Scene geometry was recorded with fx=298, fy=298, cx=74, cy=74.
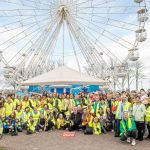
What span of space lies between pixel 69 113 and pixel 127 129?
460cm

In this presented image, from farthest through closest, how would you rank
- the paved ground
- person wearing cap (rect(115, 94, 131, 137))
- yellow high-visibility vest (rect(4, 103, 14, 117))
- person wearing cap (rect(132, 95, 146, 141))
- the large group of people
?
1. yellow high-visibility vest (rect(4, 103, 14, 117))
2. the large group of people
3. person wearing cap (rect(115, 94, 131, 137))
4. person wearing cap (rect(132, 95, 146, 141))
5. the paved ground

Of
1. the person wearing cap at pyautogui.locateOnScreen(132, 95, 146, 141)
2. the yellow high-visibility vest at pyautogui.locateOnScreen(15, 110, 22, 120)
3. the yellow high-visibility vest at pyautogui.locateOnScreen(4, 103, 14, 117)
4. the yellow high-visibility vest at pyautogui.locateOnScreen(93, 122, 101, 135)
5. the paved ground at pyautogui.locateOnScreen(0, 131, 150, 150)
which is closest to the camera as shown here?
the paved ground at pyautogui.locateOnScreen(0, 131, 150, 150)

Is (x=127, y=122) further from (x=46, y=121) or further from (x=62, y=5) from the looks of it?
(x=62, y=5)

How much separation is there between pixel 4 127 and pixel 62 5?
43.9 ft

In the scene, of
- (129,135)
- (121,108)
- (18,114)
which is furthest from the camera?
(18,114)

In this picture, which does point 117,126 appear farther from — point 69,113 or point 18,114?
point 18,114

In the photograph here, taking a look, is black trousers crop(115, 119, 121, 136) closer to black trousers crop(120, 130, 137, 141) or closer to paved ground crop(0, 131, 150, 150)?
paved ground crop(0, 131, 150, 150)

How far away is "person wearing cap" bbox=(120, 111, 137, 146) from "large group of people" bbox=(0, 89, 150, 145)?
48 centimetres

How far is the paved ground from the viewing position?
10.6m

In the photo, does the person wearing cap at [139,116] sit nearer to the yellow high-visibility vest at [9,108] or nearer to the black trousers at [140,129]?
the black trousers at [140,129]

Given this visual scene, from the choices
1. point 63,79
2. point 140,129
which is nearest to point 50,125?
point 140,129

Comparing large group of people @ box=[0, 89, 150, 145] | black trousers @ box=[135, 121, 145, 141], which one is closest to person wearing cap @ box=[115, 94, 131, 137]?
large group of people @ box=[0, 89, 150, 145]

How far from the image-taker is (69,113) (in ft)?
50.3

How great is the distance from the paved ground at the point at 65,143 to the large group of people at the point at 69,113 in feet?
2.30
